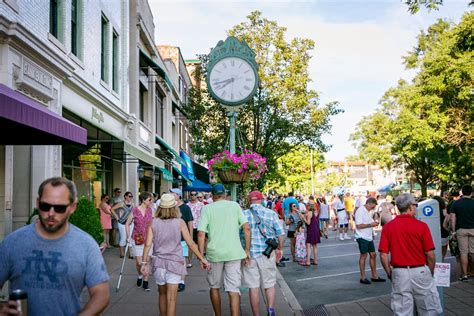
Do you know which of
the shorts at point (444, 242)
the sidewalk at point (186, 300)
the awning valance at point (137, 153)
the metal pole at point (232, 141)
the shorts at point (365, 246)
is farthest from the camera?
the awning valance at point (137, 153)

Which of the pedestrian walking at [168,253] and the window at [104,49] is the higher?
the window at [104,49]

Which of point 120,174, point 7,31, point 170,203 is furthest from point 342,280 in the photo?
point 120,174

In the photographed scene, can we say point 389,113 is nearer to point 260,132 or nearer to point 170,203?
point 260,132

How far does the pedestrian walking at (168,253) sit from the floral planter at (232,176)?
1.77 m

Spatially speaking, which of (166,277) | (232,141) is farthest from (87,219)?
(166,277)

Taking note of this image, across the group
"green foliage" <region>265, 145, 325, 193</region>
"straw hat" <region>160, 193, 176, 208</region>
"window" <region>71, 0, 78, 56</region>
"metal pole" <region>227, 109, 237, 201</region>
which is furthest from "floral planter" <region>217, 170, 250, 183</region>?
"green foliage" <region>265, 145, 325, 193</region>

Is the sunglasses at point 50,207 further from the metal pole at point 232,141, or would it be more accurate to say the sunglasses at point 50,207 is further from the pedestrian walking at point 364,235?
the pedestrian walking at point 364,235

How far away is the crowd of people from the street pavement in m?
0.47

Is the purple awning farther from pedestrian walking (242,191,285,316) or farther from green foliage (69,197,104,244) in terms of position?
green foliage (69,197,104,244)

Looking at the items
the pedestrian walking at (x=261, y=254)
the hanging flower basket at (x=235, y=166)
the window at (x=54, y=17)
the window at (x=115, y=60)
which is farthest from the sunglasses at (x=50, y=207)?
the window at (x=115, y=60)

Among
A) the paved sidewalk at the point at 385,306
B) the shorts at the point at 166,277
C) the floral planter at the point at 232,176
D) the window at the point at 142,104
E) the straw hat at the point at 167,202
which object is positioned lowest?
the paved sidewalk at the point at 385,306

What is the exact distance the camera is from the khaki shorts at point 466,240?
10.0 metres

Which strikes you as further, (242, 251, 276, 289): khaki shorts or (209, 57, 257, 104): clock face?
(209, 57, 257, 104): clock face

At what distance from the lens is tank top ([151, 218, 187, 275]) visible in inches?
262
